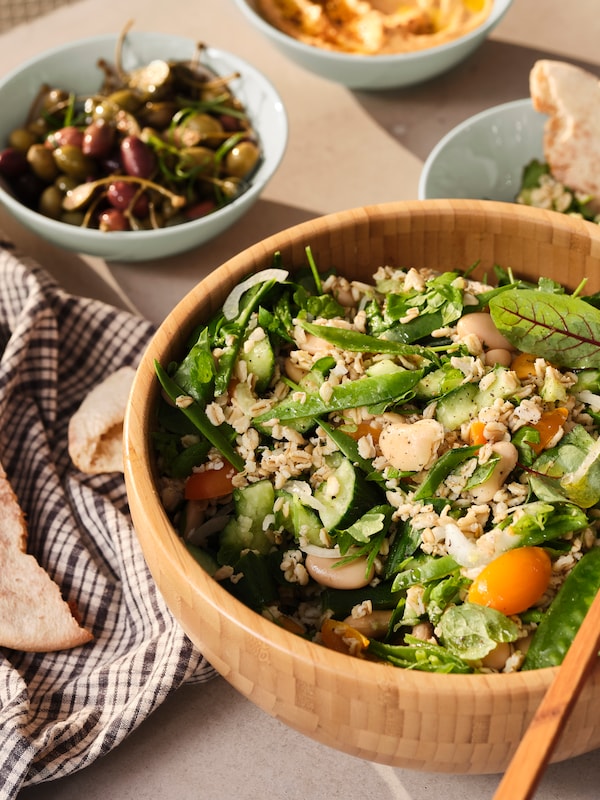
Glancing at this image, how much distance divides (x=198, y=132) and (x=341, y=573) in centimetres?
117

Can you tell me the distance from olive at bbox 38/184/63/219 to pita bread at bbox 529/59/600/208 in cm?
100

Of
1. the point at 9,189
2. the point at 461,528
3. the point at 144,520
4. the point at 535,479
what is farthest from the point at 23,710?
the point at 9,189

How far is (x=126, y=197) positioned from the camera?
1845 millimetres

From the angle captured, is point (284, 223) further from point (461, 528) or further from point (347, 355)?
point (461, 528)

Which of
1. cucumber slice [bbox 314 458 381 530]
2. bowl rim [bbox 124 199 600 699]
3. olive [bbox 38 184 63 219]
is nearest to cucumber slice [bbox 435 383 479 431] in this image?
cucumber slice [bbox 314 458 381 530]

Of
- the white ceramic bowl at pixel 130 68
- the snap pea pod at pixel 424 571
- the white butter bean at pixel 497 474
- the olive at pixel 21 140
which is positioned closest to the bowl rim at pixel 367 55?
the white ceramic bowl at pixel 130 68

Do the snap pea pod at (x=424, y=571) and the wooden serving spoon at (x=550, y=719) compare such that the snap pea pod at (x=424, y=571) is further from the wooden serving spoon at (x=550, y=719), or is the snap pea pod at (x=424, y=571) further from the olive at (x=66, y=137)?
the olive at (x=66, y=137)

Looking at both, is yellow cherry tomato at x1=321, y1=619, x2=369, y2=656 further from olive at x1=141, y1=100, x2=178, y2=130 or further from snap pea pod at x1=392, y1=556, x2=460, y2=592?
olive at x1=141, y1=100, x2=178, y2=130

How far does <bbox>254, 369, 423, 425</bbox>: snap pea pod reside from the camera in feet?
3.95

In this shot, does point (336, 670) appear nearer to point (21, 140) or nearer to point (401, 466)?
point (401, 466)

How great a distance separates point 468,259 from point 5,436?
0.89m

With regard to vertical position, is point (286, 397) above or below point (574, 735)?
above

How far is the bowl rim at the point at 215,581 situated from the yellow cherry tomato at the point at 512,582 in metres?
0.12

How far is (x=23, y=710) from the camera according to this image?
1268mm
